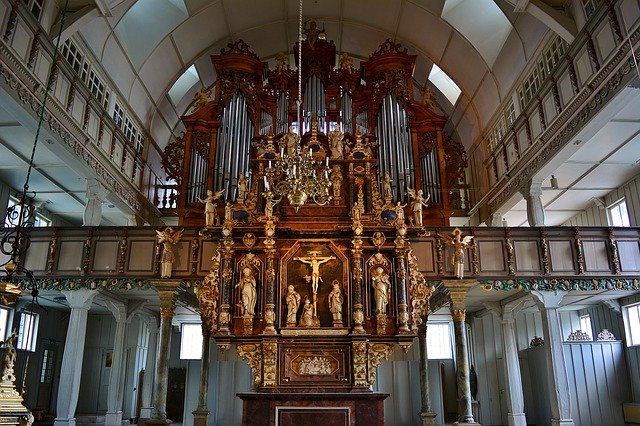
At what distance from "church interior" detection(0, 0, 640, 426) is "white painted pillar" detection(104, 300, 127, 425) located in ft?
0.22

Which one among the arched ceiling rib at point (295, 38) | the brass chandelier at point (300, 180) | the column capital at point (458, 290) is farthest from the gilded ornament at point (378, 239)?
the arched ceiling rib at point (295, 38)

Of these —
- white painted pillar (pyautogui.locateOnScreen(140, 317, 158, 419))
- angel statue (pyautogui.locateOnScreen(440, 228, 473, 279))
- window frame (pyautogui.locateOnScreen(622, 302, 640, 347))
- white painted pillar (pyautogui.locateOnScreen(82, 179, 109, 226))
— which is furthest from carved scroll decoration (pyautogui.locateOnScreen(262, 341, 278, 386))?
window frame (pyautogui.locateOnScreen(622, 302, 640, 347))

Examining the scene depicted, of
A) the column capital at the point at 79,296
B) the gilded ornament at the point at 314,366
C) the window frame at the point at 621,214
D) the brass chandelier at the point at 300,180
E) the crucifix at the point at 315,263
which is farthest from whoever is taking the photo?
the window frame at the point at 621,214

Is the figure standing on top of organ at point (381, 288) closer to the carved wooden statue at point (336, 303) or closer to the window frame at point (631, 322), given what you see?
the carved wooden statue at point (336, 303)

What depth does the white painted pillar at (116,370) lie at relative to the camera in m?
16.6

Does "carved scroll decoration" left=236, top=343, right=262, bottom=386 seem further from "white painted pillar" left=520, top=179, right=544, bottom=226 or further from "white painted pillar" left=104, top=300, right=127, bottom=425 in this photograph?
"white painted pillar" left=520, top=179, right=544, bottom=226

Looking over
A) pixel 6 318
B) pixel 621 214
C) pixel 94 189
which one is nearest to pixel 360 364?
pixel 94 189

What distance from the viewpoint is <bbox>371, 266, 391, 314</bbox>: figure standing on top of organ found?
1145cm

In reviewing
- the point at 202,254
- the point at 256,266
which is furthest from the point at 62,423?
the point at 256,266

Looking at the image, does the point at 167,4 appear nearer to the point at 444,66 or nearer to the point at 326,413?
the point at 444,66

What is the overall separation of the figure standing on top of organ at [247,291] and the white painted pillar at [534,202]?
8428mm

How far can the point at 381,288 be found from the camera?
11531 mm

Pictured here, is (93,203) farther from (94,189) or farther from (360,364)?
(360,364)

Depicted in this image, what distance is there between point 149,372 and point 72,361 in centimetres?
518
